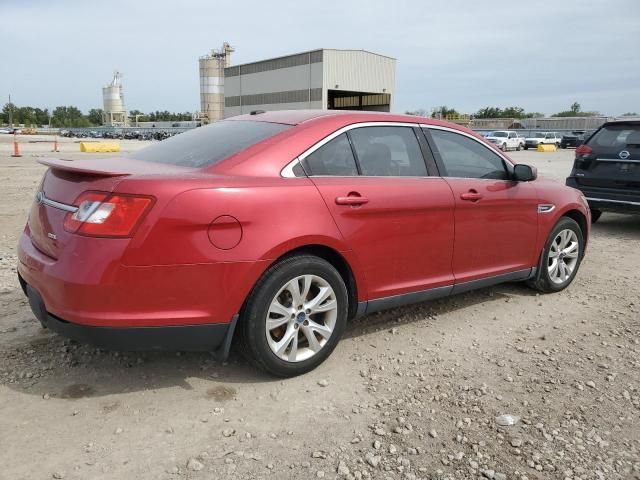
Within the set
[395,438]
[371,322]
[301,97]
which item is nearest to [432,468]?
[395,438]

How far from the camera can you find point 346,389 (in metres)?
3.12

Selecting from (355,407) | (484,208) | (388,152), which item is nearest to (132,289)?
(355,407)

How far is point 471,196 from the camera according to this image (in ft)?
13.1

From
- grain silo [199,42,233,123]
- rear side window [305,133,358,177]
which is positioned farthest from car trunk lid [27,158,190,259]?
grain silo [199,42,233,123]

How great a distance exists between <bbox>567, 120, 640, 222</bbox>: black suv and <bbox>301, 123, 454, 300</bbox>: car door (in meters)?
4.86

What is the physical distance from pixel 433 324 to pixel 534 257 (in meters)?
1.26

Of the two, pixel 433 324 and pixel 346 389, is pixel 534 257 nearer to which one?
pixel 433 324

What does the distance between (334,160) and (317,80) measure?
54.4 metres

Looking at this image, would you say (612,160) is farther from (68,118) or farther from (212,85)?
(68,118)

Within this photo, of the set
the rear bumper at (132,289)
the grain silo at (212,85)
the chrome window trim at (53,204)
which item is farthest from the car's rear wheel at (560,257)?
the grain silo at (212,85)

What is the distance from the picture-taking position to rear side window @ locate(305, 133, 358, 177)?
3.27 meters

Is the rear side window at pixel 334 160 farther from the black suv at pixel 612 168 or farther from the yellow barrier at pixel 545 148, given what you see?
the yellow barrier at pixel 545 148

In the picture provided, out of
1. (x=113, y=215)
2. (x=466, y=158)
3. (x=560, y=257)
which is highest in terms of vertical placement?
(x=466, y=158)

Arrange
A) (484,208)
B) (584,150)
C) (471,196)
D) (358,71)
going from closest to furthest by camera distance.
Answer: (471,196) → (484,208) → (584,150) → (358,71)
